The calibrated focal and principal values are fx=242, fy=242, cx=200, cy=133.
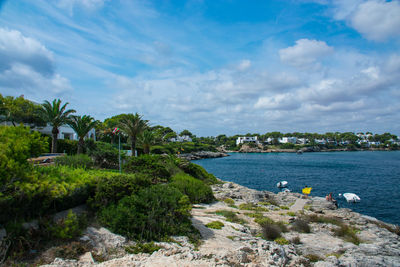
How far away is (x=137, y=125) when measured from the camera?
29.1 meters

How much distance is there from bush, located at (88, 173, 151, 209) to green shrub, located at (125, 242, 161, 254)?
88.0 inches

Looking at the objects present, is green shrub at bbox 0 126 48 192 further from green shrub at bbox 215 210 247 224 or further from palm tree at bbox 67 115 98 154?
palm tree at bbox 67 115 98 154

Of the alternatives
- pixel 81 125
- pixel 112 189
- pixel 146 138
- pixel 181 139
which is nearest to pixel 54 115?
pixel 81 125

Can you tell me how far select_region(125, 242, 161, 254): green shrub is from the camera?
700cm

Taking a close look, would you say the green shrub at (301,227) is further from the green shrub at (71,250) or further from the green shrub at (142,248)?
the green shrub at (71,250)

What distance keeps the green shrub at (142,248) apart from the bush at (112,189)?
2.24m

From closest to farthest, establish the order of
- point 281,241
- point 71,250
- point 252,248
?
1. point 71,250
2. point 252,248
3. point 281,241

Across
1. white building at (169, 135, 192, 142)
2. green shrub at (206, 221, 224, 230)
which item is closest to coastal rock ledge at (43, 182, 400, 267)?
green shrub at (206, 221, 224, 230)

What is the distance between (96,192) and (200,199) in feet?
31.2

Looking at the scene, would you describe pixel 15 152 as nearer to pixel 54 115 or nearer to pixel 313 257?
pixel 313 257

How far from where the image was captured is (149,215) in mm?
8297

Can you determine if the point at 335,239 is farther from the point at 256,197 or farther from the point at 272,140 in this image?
the point at 272,140

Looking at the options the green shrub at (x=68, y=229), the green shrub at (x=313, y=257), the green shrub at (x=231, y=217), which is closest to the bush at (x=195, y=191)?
the green shrub at (x=231, y=217)

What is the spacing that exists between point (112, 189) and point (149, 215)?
179 cm
